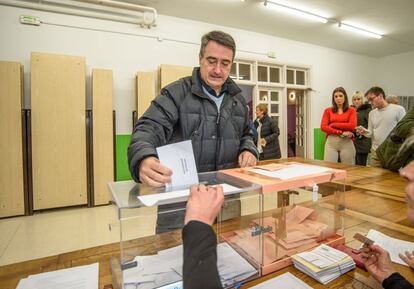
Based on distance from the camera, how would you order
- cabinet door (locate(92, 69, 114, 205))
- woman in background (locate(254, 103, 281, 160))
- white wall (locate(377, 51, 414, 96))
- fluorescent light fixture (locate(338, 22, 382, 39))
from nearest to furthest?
cabinet door (locate(92, 69, 114, 205)), woman in background (locate(254, 103, 281, 160)), fluorescent light fixture (locate(338, 22, 382, 39)), white wall (locate(377, 51, 414, 96))

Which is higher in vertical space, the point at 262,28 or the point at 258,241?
the point at 262,28

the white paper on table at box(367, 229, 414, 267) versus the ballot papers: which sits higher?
the white paper on table at box(367, 229, 414, 267)

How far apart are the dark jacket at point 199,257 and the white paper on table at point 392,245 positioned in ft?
2.48

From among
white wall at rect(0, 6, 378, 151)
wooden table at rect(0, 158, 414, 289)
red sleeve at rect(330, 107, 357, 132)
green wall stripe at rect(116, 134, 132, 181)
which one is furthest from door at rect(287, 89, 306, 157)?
wooden table at rect(0, 158, 414, 289)

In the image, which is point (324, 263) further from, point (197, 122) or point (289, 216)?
point (197, 122)

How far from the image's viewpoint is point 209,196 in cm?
66

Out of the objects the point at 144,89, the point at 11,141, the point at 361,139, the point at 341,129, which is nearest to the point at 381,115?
the point at 341,129

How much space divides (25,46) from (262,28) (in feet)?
13.0

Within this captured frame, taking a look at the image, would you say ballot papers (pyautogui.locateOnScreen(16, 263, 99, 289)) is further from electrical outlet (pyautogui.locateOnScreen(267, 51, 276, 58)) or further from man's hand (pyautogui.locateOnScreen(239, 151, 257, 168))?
electrical outlet (pyautogui.locateOnScreen(267, 51, 276, 58))

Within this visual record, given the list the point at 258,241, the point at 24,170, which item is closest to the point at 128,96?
the point at 24,170

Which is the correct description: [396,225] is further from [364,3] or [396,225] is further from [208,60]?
[364,3]

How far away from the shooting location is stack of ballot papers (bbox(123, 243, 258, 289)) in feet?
2.50

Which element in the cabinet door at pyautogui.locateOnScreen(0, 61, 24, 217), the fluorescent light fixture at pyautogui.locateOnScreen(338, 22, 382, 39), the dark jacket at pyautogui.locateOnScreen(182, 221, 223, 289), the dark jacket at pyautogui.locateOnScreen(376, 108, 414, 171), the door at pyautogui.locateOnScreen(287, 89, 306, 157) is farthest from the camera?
the door at pyautogui.locateOnScreen(287, 89, 306, 157)

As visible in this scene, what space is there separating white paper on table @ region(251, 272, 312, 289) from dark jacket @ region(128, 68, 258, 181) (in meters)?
0.64
